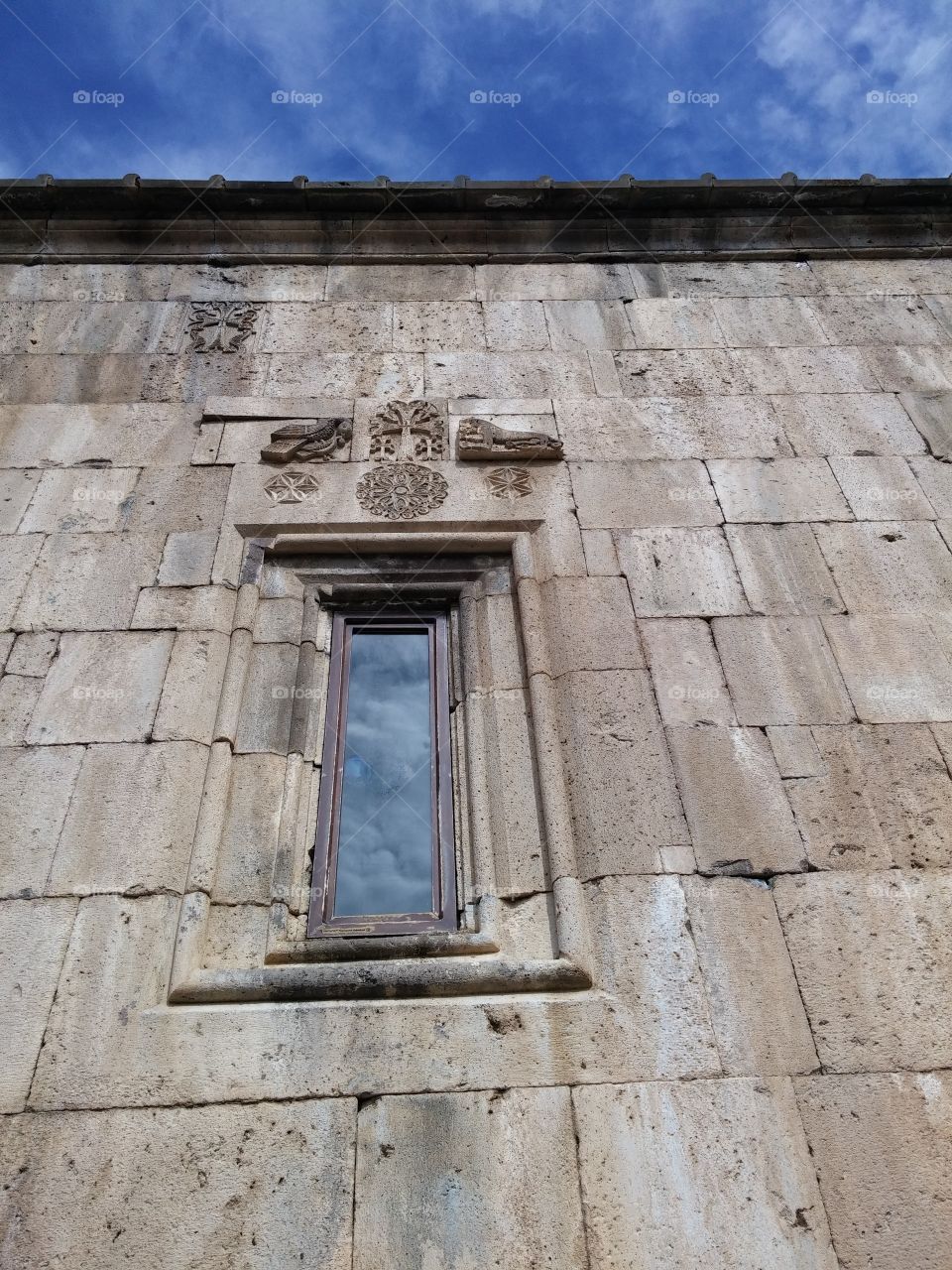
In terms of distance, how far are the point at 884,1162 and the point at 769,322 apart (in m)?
5.21

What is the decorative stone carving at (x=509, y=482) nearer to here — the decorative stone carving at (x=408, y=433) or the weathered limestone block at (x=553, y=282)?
the decorative stone carving at (x=408, y=433)

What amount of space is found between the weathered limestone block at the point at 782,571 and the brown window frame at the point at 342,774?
1.65 metres

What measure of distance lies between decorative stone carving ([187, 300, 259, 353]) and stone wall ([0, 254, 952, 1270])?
0.17 feet

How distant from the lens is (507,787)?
3900mm

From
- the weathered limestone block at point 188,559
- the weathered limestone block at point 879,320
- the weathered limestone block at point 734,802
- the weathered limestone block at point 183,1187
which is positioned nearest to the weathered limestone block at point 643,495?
the weathered limestone block at point 734,802

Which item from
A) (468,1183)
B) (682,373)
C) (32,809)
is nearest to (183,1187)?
(468,1183)

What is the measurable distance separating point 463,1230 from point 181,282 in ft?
20.0

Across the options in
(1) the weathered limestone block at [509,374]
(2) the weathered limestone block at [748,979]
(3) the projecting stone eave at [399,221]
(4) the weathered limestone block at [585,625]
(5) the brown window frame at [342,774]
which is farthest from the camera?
(3) the projecting stone eave at [399,221]

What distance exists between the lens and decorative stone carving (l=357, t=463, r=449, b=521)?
4918mm

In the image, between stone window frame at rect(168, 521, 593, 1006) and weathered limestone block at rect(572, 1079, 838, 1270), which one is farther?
stone window frame at rect(168, 521, 593, 1006)

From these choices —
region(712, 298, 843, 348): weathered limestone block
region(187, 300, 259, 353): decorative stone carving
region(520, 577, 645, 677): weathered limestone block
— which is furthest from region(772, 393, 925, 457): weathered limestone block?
region(187, 300, 259, 353): decorative stone carving

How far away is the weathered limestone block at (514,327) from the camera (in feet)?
19.4

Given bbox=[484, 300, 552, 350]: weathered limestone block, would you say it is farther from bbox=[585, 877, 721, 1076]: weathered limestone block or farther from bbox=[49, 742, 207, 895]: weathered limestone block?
bbox=[585, 877, 721, 1076]: weathered limestone block

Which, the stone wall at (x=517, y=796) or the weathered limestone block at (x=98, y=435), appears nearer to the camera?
the stone wall at (x=517, y=796)
